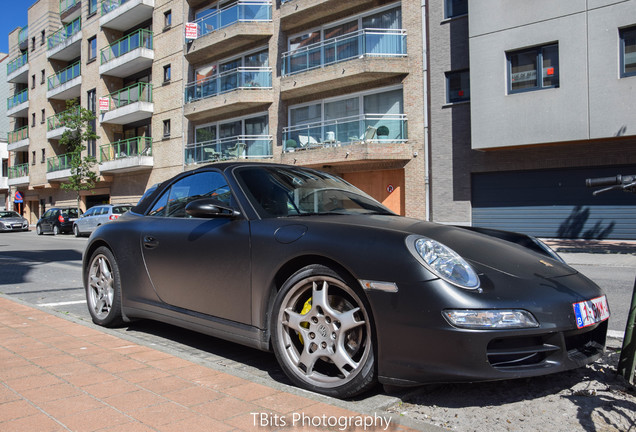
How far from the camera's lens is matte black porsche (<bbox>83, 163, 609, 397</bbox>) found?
8.32ft

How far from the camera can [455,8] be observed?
18.8m

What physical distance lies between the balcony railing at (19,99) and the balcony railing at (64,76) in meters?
6.43

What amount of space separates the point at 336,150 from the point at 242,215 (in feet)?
55.8

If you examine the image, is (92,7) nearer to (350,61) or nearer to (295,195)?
(350,61)

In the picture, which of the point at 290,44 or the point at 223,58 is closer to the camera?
the point at 290,44

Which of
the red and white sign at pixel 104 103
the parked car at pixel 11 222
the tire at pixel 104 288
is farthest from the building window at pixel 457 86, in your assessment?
the parked car at pixel 11 222

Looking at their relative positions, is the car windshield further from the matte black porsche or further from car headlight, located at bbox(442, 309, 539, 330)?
car headlight, located at bbox(442, 309, 539, 330)

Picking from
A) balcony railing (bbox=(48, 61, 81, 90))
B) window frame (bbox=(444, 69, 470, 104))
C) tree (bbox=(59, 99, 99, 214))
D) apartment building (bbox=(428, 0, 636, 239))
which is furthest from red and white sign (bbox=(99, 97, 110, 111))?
window frame (bbox=(444, 69, 470, 104))

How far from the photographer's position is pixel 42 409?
2.65 metres

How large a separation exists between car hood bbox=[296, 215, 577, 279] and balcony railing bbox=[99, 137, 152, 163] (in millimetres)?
29606

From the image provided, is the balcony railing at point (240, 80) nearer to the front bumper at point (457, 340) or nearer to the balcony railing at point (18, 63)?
the front bumper at point (457, 340)

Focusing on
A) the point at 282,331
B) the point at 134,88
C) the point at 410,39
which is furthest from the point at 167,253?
the point at 134,88

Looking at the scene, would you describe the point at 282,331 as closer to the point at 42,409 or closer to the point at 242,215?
the point at 242,215

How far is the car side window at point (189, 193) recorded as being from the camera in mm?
3855
